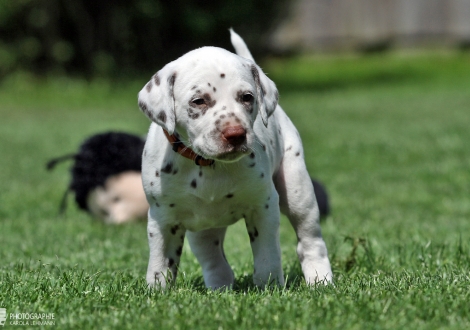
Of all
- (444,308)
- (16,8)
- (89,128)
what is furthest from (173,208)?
(16,8)

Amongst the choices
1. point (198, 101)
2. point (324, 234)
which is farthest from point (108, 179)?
point (198, 101)

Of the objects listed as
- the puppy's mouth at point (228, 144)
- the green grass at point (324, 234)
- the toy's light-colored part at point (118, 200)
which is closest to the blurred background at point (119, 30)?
the green grass at point (324, 234)

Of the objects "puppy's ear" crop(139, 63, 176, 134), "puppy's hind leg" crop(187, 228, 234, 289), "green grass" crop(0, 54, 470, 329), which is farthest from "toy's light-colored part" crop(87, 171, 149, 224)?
"puppy's ear" crop(139, 63, 176, 134)

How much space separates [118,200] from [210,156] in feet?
12.4

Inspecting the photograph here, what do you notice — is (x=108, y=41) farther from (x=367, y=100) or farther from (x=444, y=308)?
(x=444, y=308)

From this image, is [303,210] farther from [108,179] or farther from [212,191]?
[108,179]

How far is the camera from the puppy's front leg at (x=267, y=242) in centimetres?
397

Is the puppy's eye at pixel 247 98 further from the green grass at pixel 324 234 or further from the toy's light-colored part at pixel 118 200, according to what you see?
the toy's light-colored part at pixel 118 200

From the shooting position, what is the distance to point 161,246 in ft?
13.2

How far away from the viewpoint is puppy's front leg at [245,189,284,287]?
13.0 ft

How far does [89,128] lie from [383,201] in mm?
7453

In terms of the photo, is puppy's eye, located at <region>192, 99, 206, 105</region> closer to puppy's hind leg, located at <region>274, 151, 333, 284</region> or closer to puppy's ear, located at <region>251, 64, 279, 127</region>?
puppy's ear, located at <region>251, 64, 279, 127</region>

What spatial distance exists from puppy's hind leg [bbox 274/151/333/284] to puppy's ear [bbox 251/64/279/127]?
18.1 inches

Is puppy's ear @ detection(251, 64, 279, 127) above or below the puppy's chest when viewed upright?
above
